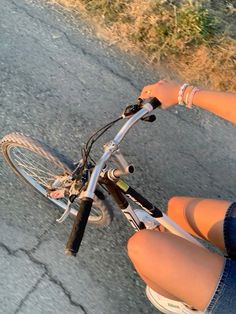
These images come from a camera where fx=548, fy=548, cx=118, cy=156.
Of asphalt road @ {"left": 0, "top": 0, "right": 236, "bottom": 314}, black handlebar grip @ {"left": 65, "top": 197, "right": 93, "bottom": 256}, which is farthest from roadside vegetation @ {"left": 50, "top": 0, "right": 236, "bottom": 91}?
black handlebar grip @ {"left": 65, "top": 197, "right": 93, "bottom": 256}

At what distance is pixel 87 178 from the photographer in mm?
2408

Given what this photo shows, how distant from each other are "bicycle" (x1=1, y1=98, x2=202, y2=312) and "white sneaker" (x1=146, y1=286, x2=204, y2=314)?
31 cm

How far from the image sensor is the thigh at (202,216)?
2711mm

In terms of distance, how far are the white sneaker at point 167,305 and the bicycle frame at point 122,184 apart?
0.31 m

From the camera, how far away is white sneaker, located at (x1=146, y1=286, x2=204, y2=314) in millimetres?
2602

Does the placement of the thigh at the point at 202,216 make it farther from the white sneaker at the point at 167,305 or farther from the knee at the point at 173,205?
the white sneaker at the point at 167,305

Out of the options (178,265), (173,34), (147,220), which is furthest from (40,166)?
(173,34)

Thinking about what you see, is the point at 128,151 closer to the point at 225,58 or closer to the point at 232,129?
the point at 232,129

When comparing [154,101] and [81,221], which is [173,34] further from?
[81,221]

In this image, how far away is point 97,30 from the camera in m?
4.32

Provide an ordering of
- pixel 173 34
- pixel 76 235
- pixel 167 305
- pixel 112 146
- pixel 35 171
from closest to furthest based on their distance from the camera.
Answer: pixel 76 235
pixel 112 146
pixel 167 305
pixel 35 171
pixel 173 34

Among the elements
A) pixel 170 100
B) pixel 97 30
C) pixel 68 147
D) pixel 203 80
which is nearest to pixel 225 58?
pixel 203 80

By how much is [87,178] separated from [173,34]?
85.5 inches

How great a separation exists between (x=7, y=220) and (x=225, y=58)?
83.9 inches
